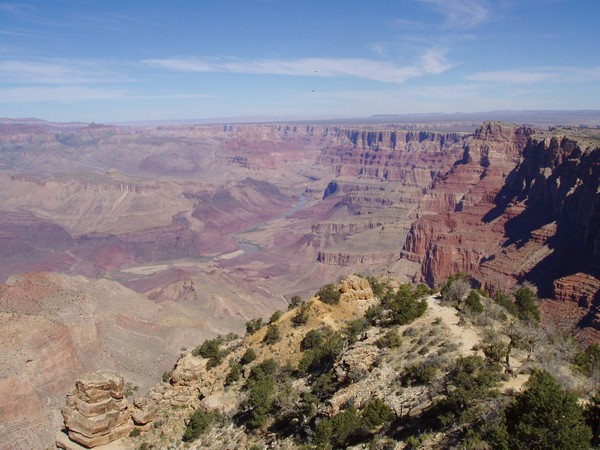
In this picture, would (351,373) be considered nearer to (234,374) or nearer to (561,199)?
(234,374)

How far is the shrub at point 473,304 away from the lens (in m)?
22.5

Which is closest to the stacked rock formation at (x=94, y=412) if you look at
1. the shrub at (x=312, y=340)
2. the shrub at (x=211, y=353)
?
the shrub at (x=211, y=353)

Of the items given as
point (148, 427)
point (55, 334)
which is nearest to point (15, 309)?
point (55, 334)

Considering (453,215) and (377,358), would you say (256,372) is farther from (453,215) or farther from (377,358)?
(453,215)

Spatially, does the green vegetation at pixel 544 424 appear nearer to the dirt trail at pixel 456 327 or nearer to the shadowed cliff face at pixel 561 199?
the dirt trail at pixel 456 327

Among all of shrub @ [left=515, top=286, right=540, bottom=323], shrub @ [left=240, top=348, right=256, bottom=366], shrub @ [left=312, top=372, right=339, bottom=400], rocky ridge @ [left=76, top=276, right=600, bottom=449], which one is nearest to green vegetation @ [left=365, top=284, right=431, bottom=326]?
rocky ridge @ [left=76, top=276, right=600, bottom=449]

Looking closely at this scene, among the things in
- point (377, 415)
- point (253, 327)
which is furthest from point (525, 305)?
Result: point (253, 327)

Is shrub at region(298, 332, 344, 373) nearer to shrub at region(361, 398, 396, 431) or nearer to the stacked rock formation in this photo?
shrub at region(361, 398, 396, 431)

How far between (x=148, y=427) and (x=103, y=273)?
404 ft

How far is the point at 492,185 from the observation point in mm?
125625

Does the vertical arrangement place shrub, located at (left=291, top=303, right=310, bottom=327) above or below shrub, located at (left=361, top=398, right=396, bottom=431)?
below

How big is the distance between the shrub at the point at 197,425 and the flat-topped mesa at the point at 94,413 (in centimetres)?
308

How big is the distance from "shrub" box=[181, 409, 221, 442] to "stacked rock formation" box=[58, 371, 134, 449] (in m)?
3.22

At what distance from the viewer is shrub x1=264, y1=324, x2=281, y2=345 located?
28.5 metres
